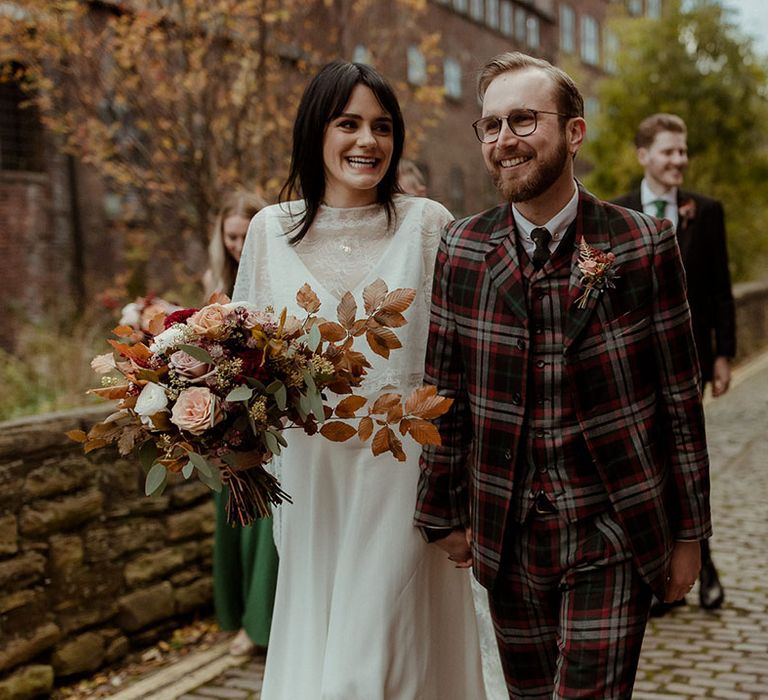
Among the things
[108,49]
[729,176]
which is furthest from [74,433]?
[729,176]

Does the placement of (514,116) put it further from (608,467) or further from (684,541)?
(684,541)

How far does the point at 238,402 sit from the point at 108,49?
328 inches

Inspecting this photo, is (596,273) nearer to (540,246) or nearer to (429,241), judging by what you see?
(540,246)

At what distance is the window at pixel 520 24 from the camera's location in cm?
3466

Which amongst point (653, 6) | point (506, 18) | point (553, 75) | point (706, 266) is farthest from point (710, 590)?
point (653, 6)

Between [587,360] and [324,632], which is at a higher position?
[587,360]

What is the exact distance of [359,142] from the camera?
376cm

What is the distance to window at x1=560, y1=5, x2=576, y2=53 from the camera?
38306 millimetres

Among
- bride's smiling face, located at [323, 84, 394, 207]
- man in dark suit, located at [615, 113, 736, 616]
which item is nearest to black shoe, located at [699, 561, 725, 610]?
man in dark suit, located at [615, 113, 736, 616]

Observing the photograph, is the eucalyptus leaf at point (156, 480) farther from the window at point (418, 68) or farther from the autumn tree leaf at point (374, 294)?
the window at point (418, 68)

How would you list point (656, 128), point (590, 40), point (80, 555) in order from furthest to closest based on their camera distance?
point (590, 40), point (656, 128), point (80, 555)

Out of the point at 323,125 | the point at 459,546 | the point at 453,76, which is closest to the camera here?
the point at 459,546

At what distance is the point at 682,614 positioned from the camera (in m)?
6.30

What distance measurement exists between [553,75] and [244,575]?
355 centimetres
